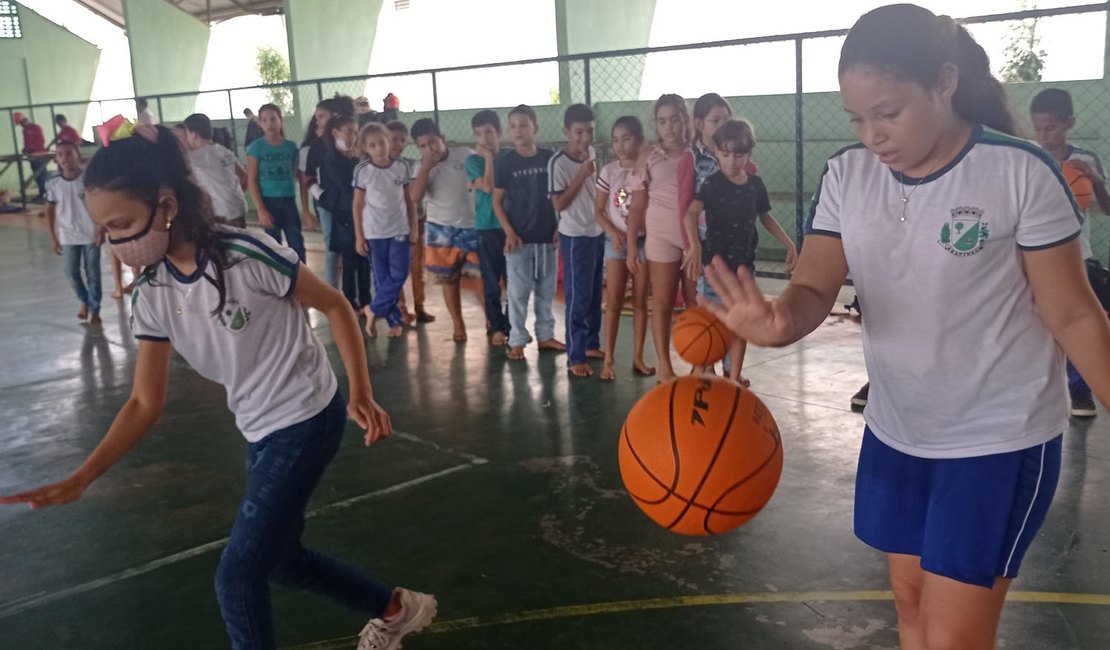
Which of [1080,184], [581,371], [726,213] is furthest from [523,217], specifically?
[1080,184]

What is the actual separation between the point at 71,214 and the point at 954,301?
908 cm

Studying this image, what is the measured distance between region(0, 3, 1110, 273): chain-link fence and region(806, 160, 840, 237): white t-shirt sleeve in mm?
4650

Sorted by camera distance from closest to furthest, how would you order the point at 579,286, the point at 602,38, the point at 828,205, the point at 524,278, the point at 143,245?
the point at 828,205
the point at 143,245
the point at 579,286
the point at 524,278
the point at 602,38

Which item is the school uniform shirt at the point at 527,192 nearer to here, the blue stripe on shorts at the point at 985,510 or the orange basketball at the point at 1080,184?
the orange basketball at the point at 1080,184

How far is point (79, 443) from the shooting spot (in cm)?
588

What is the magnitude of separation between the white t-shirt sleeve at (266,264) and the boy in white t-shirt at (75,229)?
23.6 ft

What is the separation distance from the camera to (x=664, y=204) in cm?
611

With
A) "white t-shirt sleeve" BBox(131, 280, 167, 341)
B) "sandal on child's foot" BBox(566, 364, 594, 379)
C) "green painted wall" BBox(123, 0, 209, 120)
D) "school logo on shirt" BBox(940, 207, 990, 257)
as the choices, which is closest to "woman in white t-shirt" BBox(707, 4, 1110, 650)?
"school logo on shirt" BBox(940, 207, 990, 257)

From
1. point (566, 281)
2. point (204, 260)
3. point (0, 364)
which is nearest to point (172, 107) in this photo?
point (0, 364)

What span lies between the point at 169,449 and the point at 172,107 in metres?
19.0

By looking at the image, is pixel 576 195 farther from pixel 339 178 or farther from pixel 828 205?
pixel 828 205

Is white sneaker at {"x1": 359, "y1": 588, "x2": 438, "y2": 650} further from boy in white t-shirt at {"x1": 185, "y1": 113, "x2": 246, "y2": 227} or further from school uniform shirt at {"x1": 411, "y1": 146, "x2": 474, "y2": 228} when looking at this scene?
boy in white t-shirt at {"x1": 185, "y1": 113, "x2": 246, "y2": 227}

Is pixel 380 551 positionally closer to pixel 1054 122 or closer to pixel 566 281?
pixel 566 281

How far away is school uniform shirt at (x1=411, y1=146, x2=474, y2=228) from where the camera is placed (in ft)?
25.6
